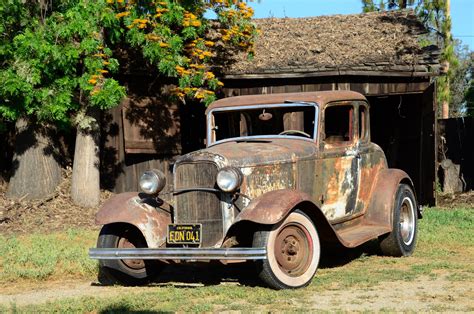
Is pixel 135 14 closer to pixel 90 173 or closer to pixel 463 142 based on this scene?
pixel 90 173

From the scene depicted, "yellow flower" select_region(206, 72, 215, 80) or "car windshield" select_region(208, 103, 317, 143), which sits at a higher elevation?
"yellow flower" select_region(206, 72, 215, 80)

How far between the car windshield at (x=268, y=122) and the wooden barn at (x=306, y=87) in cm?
519

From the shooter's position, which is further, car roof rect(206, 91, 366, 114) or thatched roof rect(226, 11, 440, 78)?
thatched roof rect(226, 11, 440, 78)

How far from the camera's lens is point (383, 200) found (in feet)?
28.4

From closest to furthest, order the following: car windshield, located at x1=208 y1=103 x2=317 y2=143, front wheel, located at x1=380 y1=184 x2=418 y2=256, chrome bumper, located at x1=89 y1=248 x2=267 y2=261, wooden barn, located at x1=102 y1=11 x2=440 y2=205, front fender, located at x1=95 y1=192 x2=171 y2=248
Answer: chrome bumper, located at x1=89 y1=248 x2=267 y2=261, front fender, located at x1=95 y1=192 x2=171 y2=248, car windshield, located at x1=208 y1=103 x2=317 y2=143, front wheel, located at x1=380 y1=184 x2=418 y2=256, wooden barn, located at x1=102 y1=11 x2=440 y2=205

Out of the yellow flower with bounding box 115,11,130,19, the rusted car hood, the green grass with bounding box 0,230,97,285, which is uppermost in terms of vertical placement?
the yellow flower with bounding box 115,11,130,19

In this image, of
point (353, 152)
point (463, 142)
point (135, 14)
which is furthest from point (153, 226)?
point (463, 142)

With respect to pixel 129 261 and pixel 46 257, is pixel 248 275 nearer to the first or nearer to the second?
pixel 129 261

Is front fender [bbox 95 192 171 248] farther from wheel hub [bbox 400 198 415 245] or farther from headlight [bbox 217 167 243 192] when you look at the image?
wheel hub [bbox 400 198 415 245]

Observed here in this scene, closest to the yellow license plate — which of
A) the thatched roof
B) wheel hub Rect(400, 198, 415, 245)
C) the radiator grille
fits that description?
the radiator grille

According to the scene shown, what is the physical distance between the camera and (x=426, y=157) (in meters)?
14.5

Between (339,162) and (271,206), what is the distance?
1785 millimetres

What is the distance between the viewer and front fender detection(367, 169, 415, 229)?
8.59 metres

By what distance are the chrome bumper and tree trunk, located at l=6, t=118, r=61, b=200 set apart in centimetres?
682
